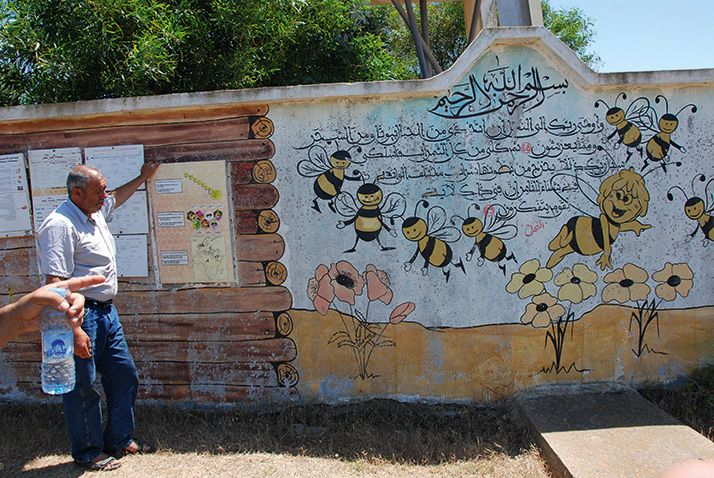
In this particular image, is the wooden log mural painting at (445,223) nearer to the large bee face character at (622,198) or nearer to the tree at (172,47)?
the large bee face character at (622,198)

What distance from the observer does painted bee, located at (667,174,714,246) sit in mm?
4285

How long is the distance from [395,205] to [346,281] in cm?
68

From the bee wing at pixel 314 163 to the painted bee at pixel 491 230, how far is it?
1.04 meters

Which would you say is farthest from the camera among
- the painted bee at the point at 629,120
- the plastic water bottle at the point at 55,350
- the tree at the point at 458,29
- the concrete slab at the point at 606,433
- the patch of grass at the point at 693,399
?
the tree at the point at 458,29

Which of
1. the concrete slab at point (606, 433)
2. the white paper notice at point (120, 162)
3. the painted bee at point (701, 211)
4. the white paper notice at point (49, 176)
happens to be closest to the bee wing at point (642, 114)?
the painted bee at point (701, 211)

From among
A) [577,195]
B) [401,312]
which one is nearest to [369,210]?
[401,312]

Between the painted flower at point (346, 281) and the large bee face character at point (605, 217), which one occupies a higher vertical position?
the large bee face character at point (605, 217)

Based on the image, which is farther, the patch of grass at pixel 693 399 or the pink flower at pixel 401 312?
the pink flower at pixel 401 312

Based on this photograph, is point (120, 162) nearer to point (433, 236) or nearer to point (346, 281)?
point (346, 281)

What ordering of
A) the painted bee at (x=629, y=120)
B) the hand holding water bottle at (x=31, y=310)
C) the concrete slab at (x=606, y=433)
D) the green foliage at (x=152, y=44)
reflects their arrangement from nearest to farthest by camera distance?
the hand holding water bottle at (x=31, y=310)
the concrete slab at (x=606, y=433)
the painted bee at (x=629, y=120)
the green foliage at (x=152, y=44)

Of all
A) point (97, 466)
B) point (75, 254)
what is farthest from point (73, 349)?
point (97, 466)

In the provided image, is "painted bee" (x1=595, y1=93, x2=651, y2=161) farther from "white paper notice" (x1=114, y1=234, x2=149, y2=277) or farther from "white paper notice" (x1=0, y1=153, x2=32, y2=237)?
"white paper notice" (x1=0, y1=153, x2=32, y2=237)

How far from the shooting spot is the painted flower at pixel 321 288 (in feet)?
14.1

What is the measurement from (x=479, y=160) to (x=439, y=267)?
0.85m
